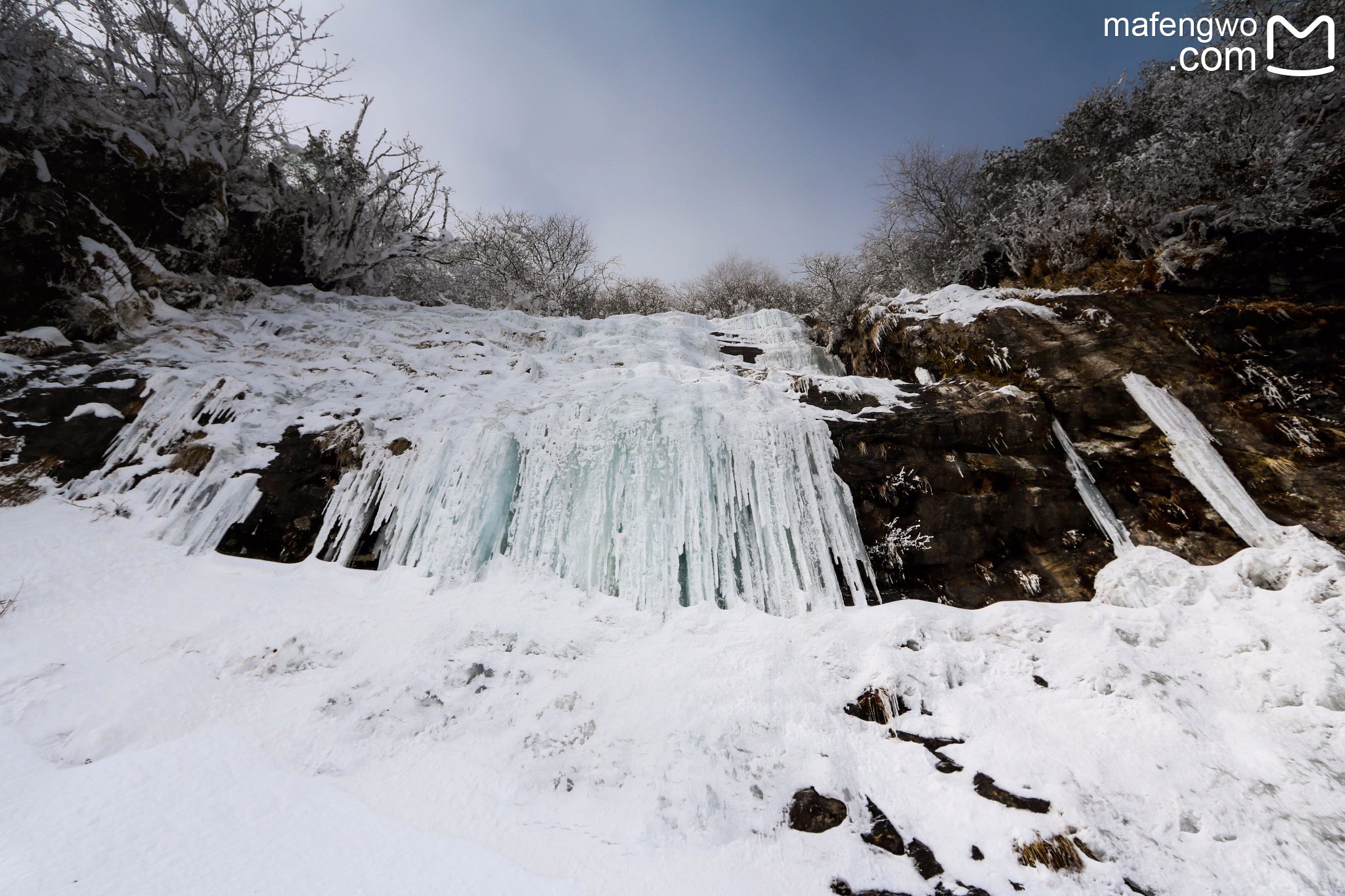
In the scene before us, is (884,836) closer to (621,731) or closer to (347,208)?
(621,731)

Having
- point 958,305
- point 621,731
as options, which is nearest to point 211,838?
point 621,731

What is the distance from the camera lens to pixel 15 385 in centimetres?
557

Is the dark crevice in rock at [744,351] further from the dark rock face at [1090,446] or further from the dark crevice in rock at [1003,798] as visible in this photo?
the dark crevice in rock at [1003,798]

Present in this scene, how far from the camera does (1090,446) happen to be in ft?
18.4

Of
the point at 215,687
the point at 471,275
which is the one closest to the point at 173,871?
the point at 215,687

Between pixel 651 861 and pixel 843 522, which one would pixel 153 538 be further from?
pixel 843 522

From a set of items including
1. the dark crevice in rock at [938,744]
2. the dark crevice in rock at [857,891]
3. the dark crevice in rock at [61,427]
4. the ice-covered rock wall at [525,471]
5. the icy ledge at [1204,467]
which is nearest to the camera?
the dark crevice in rock at [857,891]

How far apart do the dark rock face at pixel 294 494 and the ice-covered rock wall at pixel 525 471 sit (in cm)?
11

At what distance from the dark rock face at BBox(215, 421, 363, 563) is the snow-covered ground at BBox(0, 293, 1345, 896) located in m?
0.25

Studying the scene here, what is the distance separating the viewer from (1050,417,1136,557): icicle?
5.05m

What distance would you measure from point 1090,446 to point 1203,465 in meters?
0.90

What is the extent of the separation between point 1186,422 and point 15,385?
42.5 ft

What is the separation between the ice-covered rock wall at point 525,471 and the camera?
5.26 m

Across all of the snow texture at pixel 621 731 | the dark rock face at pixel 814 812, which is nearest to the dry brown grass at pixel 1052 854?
the snow texture at pixel 621 731
